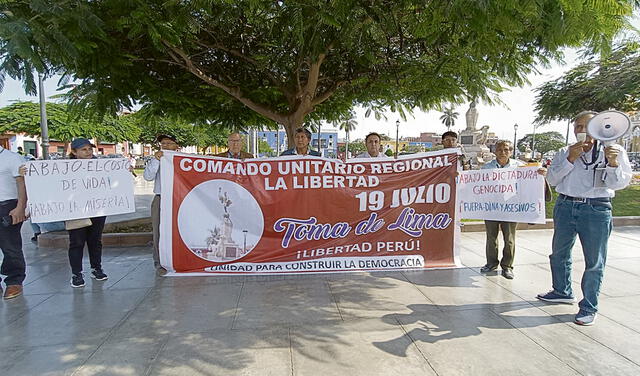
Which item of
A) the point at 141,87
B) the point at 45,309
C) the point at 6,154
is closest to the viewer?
the point at 45,309

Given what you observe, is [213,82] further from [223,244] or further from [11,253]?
[11,253]

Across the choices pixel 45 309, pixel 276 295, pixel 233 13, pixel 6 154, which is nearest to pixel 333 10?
pixel 233 13

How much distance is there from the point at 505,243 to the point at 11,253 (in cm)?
633

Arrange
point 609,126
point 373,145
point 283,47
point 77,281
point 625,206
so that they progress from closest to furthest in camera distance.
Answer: point 609,126 < point 77,281 < point 373,145 < point 283,47 < point 625,206

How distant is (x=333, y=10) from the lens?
3945 millimetres

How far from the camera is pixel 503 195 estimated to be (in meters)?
4.88

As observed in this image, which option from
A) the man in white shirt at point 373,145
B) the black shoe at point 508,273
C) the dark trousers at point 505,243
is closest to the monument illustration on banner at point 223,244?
the man in white shirt at point 373,145

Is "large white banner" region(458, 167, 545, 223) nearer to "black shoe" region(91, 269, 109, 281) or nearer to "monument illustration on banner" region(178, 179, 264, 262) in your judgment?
"monument illustration on banner" region(178, 179, 264, 262)

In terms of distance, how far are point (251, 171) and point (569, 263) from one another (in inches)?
158

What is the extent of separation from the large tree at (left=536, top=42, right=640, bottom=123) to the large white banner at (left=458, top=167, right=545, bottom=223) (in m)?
9.73

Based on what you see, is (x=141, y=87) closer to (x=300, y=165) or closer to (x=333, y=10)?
(x=300, y=165)

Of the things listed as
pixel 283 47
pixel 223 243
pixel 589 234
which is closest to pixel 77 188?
pixel 223 243

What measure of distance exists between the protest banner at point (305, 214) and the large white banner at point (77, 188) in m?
0.63

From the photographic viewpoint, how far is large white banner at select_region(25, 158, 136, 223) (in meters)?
4.28
